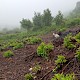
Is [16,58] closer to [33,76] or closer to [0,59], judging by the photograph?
[0,59]

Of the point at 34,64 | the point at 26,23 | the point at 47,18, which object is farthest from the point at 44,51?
the point at 26,23

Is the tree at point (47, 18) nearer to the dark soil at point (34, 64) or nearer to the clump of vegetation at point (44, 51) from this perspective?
the dark soil at point (34, 64)

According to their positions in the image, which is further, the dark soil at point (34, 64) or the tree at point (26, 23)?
the tree at point (26, 23)

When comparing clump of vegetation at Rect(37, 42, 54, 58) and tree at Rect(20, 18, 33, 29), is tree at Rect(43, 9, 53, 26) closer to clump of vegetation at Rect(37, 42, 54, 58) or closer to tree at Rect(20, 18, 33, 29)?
tree at Rect(20, 18, 33, 29)

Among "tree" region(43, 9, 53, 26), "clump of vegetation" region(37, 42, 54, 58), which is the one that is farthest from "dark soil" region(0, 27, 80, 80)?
"tree" region(43, 9, 53, 26)

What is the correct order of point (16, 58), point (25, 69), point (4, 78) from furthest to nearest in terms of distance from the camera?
point (16, 58) < point (25, 69) < point (4, 78)

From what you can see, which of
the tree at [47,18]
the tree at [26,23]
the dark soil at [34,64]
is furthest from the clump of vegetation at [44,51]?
the tree at [26,23]

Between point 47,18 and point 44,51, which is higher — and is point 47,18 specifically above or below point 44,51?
above

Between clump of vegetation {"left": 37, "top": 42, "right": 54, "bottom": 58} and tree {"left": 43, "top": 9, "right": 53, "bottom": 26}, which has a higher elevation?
tree {"left": 43, "top": 9, "right": 53, "bottom": 26}

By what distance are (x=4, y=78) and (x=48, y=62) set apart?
8.10 ft

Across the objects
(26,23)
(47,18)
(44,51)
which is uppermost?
(47,18)

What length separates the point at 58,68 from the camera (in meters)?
10.7

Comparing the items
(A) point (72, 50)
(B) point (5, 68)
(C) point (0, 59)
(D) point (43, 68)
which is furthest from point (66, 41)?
(C) point (0, 59)

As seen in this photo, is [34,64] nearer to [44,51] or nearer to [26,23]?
[44,51]
